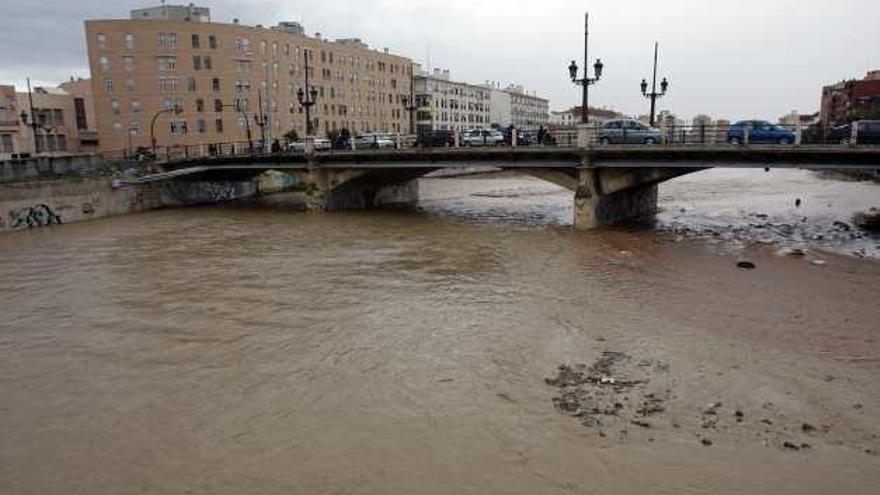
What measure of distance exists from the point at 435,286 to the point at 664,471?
12.3 metres

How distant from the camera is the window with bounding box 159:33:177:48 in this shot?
258 feet

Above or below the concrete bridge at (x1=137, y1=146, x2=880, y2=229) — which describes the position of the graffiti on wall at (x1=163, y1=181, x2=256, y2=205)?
below

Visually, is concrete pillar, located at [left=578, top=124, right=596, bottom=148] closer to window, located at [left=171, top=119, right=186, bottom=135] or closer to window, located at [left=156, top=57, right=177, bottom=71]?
window, located at [left=171, top=119, right=186, bottom=135]

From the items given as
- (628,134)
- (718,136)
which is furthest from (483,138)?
(718,136)

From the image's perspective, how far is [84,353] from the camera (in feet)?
48.3

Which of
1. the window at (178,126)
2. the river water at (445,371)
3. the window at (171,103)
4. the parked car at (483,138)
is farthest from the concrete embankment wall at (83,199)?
the window at (171,103)

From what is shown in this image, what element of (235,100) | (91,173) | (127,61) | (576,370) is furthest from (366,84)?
(576,370)

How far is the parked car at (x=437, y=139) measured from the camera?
40.6m

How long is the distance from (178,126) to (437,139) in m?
50.9

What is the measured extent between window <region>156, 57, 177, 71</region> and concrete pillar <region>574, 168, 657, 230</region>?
64945 mm

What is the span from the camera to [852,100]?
95.3m

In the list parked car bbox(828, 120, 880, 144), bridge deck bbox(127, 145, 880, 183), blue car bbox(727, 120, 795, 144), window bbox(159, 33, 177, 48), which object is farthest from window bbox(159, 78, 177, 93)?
parked car bbox(828, 120, 880, 144)

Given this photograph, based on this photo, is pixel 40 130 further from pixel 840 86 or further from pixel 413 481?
pixel 840 86

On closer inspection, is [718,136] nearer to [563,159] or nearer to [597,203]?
[597,203]
